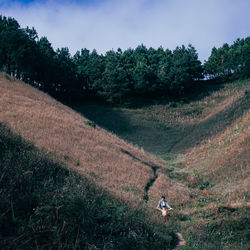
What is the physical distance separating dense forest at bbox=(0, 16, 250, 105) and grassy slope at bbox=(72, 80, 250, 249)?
246 inches

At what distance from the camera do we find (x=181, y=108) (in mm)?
65750

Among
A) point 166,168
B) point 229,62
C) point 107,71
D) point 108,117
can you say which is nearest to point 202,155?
point 166,168

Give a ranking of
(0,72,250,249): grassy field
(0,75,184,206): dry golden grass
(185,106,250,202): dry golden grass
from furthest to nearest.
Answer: (185,106,250,202): dry golden grass, (0,75,184,206): dry golden grass, (0,72,250,249): grassy field

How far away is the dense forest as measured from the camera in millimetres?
57156

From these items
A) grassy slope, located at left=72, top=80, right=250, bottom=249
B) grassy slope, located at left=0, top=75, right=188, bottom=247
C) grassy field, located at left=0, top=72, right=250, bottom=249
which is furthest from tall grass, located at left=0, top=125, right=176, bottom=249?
grassy slope, located at left=0, top=75, right=188, bottom=247

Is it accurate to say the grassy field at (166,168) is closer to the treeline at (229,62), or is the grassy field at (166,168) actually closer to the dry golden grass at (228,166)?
the dry golden grass at (228,166)

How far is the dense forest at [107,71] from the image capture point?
188 ft

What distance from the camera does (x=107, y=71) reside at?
70.8 metres

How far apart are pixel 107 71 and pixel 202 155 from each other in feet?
146

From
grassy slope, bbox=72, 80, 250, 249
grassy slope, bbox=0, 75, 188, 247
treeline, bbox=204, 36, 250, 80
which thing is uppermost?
treeline, bbox=204, 36, 250, 80

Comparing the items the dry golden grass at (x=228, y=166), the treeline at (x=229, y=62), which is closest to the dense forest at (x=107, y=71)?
the treeline at (x=229, y=62)

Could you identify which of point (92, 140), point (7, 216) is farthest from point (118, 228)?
point (92, 140)

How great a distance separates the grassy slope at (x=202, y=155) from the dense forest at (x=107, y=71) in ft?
20.5

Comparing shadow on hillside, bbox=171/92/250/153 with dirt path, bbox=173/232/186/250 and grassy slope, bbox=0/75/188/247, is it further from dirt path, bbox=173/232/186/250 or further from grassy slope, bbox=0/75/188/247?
dirt path, bbox=173/232/186/250
